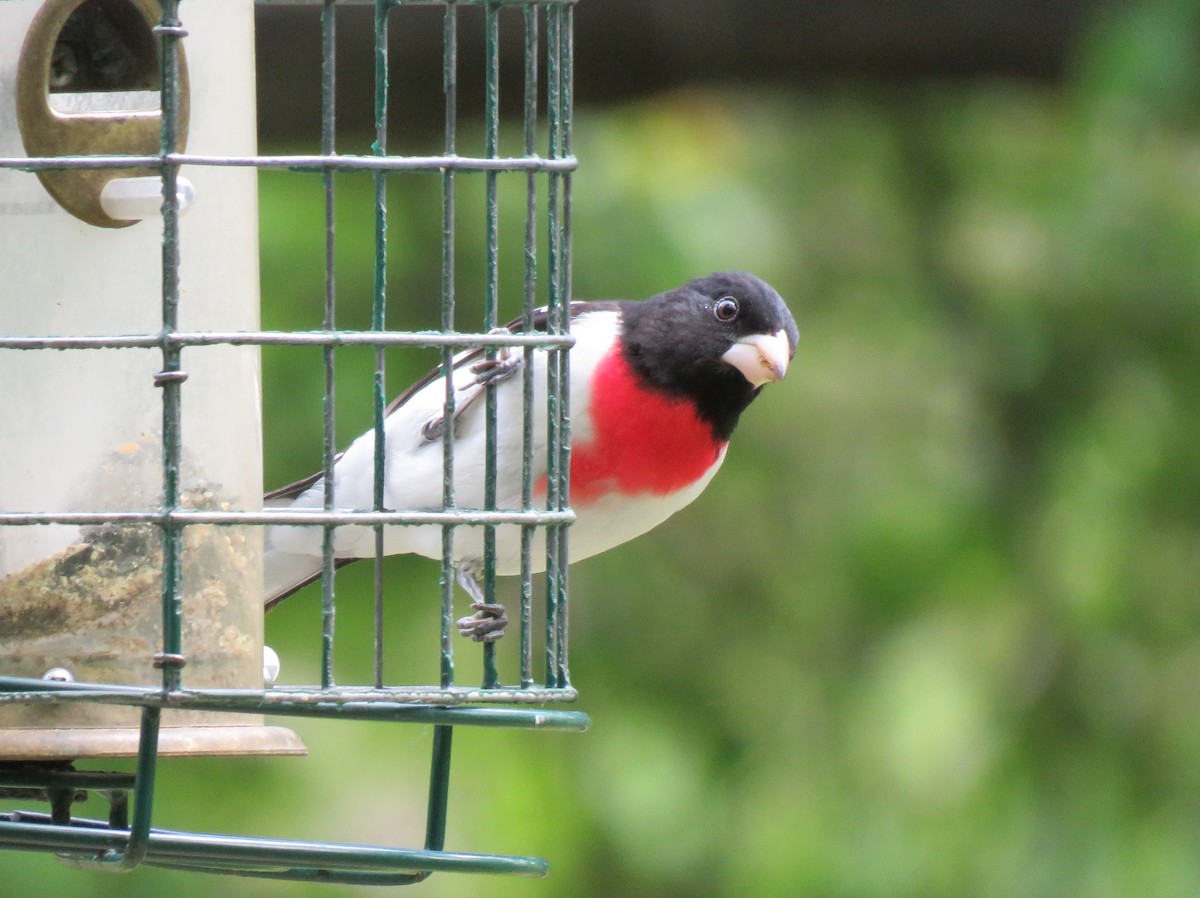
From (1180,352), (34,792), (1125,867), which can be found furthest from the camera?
(1180,352)

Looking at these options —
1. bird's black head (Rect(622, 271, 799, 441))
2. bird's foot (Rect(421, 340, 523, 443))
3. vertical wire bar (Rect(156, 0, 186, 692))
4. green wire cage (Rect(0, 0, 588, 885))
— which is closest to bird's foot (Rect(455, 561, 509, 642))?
green wire cage (Rect(0, 0, 588, 885))

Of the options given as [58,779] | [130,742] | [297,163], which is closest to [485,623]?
[130,742]

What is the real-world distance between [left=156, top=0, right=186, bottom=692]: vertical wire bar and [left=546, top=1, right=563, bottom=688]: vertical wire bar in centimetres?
68

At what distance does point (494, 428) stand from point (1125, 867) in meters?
3.78

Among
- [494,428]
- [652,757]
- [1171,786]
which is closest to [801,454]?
[652,757]

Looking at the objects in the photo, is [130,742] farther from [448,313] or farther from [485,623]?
[448,313]

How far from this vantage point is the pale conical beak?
4066 mm

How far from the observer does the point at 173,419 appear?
2725mm

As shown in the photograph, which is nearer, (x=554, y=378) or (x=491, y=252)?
(x=491, y=252)

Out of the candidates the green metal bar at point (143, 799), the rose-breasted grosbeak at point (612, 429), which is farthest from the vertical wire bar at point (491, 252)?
the rose-breasted grosbeak at point (612, 429)

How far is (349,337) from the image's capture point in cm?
276

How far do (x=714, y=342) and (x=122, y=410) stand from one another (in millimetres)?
1524

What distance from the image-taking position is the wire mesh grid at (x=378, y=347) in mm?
2711

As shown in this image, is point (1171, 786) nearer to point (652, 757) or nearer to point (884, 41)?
point (652, 757)
